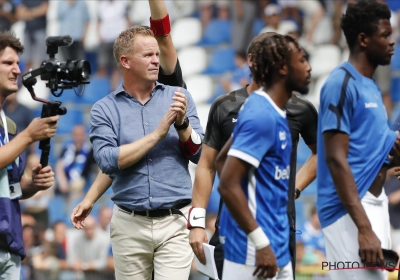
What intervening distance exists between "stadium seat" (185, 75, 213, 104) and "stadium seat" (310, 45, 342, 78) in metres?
1.81

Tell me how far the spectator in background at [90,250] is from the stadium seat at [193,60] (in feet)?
11.1

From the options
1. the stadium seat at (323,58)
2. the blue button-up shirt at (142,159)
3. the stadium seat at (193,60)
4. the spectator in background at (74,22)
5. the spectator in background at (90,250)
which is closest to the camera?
the blue button-up shirt at (142,159)

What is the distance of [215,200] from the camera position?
11.7m

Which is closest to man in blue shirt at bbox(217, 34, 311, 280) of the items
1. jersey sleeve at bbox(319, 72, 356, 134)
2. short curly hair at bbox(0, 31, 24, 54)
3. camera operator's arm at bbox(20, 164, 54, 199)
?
jersey sleeve at bbox(319, 72, 356, 134)

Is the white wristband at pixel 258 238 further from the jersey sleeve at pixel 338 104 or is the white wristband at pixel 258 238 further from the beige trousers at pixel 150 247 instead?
the beige trousers at pixel 150 247

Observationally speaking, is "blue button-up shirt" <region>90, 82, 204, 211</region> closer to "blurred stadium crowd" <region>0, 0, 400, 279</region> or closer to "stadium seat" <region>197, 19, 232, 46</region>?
"blurred stadium crowd" <region>0, 0, 400, 279</region>

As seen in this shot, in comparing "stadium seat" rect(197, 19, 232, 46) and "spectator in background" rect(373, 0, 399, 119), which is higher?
"stadium seat" rect(197, 19, 232, 46)

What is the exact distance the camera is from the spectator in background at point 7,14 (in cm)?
1550

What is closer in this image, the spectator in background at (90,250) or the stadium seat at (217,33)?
the spectator in background at (90,250)

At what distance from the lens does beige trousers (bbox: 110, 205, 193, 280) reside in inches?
225

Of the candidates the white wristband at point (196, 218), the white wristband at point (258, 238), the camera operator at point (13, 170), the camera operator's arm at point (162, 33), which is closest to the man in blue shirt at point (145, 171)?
the camera operator's arm at point (162, 33)

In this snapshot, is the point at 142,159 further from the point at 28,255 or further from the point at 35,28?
the point at 35,28

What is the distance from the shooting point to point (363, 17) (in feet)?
14.8

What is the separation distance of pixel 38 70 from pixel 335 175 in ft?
7.34
